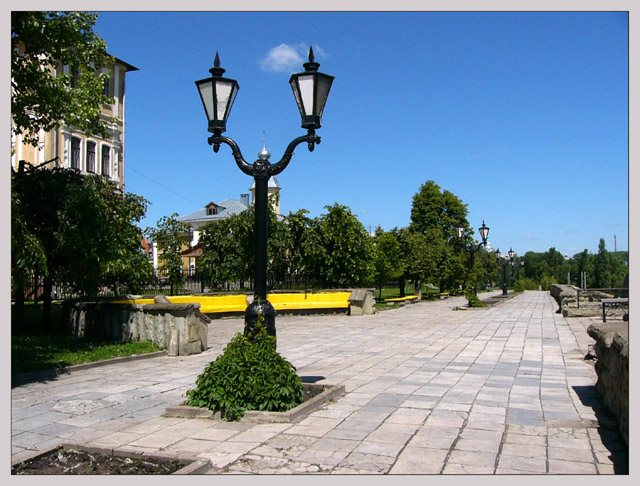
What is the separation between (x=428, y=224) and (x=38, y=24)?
4973 cm

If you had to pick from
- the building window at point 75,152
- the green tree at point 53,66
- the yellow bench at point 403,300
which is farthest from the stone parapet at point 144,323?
the building window at point 75,152

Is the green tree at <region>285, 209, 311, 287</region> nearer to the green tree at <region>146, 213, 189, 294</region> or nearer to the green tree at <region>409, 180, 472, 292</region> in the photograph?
the green tree at <region>146, 213, 189, 294</region>

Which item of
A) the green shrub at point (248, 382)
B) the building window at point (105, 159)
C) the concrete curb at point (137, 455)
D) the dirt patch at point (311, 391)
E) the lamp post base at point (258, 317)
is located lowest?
the dirt patch at point (311, 391)

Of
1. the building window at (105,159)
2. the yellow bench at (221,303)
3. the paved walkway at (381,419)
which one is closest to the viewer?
the paved walkway at (381,419)

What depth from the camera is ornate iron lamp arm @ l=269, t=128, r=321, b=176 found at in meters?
6.45

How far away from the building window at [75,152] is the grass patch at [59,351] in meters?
24.2

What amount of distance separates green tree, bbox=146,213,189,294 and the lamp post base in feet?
51.1

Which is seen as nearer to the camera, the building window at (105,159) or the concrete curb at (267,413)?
the concrete curb at (267,413)

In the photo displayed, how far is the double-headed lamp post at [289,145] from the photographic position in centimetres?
629

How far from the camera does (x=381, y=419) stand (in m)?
5.64

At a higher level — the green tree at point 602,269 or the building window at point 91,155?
the building window at point 91,155

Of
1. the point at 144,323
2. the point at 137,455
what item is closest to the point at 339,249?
the point at 144,323

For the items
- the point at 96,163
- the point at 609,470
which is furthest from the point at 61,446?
the point at 96,163

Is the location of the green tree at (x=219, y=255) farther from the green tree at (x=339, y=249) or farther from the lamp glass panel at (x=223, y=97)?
the lamp glass panel at (x=223, y=97)
